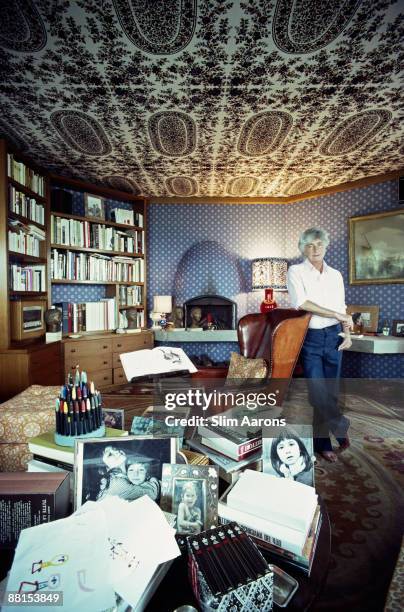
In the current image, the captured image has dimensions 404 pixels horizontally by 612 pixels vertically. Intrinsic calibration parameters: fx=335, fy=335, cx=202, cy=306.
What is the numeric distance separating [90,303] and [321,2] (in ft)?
12.2

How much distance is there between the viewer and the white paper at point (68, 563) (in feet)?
1.99

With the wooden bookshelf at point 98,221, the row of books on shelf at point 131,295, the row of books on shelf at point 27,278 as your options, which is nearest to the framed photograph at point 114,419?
the row of books on shelf at point 27,278

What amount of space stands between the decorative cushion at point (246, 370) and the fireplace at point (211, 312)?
8.10 ft

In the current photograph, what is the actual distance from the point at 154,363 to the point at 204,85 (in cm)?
227

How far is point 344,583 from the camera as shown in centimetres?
138

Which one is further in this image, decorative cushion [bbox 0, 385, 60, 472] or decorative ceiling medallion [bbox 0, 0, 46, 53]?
decorative ceiling medallion [bbox 0, 0, 46, 53]

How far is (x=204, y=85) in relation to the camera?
8.23ft

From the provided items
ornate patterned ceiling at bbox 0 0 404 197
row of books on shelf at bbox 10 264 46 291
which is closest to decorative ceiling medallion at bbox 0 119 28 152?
ornate patterned ceiling at bbox 0 0 404 197

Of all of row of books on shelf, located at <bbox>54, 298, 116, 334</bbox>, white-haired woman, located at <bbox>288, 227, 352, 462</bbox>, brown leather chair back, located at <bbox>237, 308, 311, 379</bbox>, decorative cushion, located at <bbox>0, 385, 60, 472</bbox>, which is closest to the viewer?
decorative cushion, located at <bbox>0, 385, 60, 472</bbox>

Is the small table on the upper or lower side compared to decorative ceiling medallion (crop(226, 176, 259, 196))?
lower

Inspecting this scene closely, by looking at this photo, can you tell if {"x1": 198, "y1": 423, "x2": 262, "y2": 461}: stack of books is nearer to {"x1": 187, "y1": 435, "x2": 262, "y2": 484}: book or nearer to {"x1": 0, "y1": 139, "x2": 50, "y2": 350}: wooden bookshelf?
{"x1": 187, "y1": 435, "x2": 262, "y2": 484}: book

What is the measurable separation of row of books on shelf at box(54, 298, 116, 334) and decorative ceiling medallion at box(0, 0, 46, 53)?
8.65 feet

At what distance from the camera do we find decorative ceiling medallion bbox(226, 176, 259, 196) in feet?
14.7

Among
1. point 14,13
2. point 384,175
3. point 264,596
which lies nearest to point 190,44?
point 14,13
